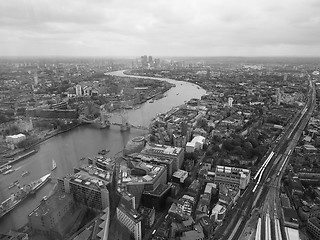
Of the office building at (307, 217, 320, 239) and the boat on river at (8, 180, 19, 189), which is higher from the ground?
the boat on river at (8, 180, 19, 189)

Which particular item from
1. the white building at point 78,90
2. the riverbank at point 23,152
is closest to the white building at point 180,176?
the riverbank at point 23,152

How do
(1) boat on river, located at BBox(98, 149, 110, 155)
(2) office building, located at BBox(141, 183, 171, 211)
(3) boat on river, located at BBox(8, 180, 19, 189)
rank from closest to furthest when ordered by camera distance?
1. (2) office building, located at BBox(141, 183, 171, 211)
2. (3) boat on river, located at BBox(8, 180, 19, 189)
3. (1) boat on river, located at BBox(98, 149, 110, 155)

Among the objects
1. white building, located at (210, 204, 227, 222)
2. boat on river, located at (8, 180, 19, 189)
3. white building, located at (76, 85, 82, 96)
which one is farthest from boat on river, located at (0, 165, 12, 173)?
white building, located at (76, 85, 82, 96)

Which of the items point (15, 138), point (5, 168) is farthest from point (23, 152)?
point (5, 168)

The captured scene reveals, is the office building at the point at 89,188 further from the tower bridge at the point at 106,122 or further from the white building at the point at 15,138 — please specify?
the tower bridge at the point at 106,122

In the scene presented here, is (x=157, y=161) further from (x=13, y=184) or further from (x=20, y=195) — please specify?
(x=13, y=184)

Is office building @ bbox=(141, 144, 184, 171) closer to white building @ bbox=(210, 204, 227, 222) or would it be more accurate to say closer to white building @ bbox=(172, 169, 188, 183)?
white building @ bbox=(172, 169, 188, 183)

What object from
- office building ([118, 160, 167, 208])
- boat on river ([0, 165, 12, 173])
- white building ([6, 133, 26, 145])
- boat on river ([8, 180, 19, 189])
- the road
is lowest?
the road
